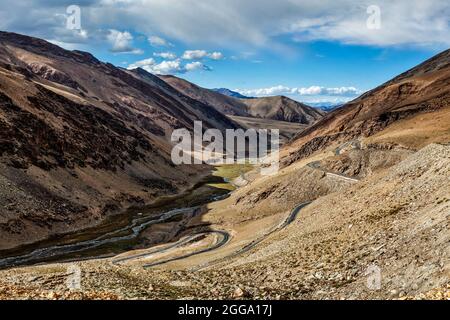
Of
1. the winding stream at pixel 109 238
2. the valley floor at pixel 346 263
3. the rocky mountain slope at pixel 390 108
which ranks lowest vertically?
the winding stream at pixel 109 238

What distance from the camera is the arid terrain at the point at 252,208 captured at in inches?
1206

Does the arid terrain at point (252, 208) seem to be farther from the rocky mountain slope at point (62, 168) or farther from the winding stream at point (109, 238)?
the winding stream at point (109, 238)

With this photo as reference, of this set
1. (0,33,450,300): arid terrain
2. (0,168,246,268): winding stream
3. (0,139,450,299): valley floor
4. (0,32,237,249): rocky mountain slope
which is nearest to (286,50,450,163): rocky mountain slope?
(0,33,450,300): arid terrain

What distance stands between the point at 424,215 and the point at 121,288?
76.9ft

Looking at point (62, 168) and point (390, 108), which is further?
point (390, 108)

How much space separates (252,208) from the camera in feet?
325

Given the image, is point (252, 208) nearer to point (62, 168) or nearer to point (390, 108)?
point (62, 168)

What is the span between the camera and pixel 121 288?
103ft

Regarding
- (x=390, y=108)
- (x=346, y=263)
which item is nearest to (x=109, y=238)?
(x=346, y=263)

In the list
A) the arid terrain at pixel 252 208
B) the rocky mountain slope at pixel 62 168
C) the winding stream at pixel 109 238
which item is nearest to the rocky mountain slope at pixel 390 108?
the arid terrain at pixel 252 208
